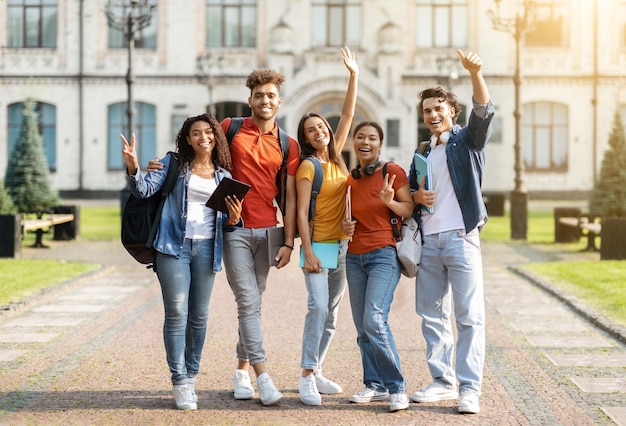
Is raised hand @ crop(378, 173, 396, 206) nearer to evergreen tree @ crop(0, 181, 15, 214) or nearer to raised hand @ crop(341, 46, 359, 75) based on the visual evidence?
raised hand @ crop(341, 46, 359, 75)

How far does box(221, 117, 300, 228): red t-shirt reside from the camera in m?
6.59

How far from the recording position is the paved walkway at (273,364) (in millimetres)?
6132

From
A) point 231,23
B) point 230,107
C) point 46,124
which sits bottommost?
point 46,124

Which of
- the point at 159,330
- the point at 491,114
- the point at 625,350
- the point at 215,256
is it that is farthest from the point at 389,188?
the point at 159,330

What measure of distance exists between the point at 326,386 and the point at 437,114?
194 cm

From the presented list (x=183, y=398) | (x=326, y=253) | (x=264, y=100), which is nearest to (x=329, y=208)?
(x=326, y=253)

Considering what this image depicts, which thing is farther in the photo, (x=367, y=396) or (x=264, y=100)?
(x=264, y=100)

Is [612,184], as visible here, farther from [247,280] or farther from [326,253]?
[247,280]

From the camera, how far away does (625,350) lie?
8438 mm

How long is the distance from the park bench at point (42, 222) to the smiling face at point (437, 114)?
41.3 ft

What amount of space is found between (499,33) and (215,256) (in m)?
35.0

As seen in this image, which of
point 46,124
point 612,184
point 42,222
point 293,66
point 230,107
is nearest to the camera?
point 612,184

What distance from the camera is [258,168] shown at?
662cm

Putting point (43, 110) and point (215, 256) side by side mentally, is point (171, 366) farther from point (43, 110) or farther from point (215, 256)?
point (43, 110)
